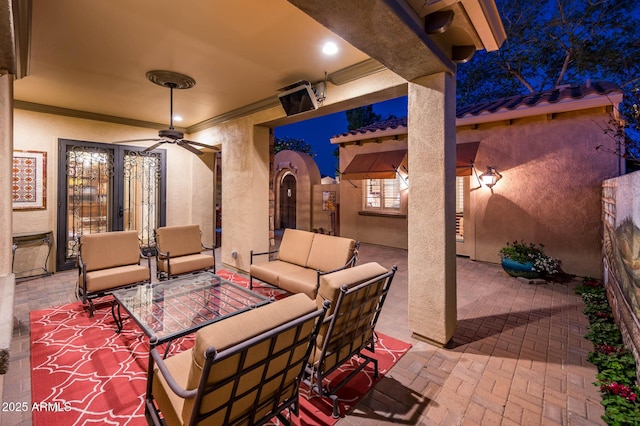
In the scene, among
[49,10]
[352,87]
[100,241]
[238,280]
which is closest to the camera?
[49,10]

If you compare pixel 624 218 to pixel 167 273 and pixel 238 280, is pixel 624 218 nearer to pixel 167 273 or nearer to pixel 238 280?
pixel 238 280

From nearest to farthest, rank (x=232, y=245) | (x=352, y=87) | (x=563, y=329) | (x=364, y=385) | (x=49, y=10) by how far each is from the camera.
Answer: (x=364, y=385) → (x=49, y=10) → (x=563, y=329) → (x=352, y=87) → (x=232, y=245)

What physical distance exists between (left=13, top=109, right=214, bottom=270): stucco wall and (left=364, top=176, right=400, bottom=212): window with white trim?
200 inches

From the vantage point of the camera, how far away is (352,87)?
4.32m

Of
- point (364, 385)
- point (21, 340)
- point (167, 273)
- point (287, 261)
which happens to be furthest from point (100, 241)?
point (364, 385)

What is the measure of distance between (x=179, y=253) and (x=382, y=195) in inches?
253

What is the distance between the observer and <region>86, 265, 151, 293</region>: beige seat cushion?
4137mm

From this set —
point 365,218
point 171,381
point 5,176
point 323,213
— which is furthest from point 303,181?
point 171,381

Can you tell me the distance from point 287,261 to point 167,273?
81.4 inches

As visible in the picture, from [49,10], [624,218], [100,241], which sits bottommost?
[100,241]

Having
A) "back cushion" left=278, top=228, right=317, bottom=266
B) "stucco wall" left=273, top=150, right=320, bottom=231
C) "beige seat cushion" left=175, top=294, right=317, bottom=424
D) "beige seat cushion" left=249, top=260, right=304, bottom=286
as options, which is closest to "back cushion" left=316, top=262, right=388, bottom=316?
"beige seat cushion" left=175, top=294, right=317, bottom=424

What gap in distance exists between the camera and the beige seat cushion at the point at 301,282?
396 cm

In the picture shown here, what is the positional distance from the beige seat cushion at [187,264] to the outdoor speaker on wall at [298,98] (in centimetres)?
310

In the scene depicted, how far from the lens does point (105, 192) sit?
7238 mm
